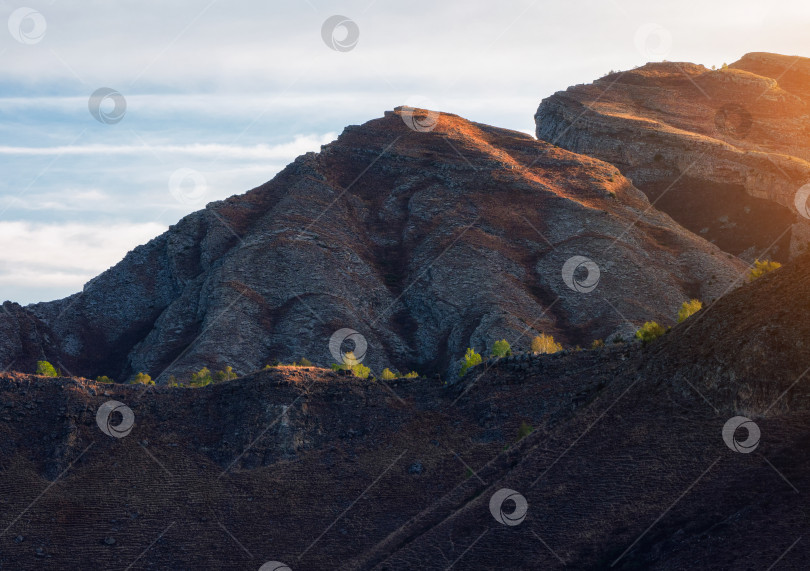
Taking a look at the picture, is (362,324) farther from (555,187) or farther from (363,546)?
(363,546)

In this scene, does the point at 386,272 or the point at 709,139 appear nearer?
the point at 386,272
